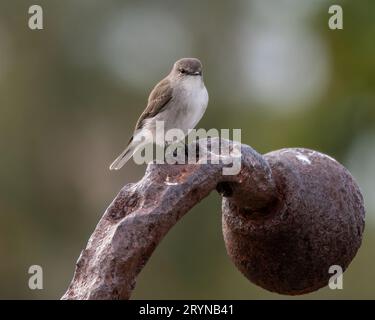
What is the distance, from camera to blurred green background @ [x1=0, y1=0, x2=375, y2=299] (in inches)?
254

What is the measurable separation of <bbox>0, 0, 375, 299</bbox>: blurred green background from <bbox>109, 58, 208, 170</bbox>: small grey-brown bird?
0.67 meters

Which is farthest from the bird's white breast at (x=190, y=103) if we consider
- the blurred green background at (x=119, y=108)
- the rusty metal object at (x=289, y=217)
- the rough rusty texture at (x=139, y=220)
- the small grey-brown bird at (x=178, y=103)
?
the rough rusty texture at (x=139, y=220)

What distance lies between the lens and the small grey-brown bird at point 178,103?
16.7 ft

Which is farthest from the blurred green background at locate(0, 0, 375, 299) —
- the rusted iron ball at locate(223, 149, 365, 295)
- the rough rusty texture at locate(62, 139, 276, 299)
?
the rough rusty texture at locate(62, 139, 276, 299)

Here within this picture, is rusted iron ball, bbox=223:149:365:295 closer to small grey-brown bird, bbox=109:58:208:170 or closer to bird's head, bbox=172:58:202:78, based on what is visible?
small grey-brown bird, bbox=109:58:208:170

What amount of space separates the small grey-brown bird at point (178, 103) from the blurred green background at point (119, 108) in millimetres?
669

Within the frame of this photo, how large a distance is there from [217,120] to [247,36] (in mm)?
775

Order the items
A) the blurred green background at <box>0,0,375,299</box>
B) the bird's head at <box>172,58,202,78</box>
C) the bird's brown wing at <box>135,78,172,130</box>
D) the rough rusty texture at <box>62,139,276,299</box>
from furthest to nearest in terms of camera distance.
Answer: the blurred green background at <box>0,0,375,299</box> < the bird's brown wing at <box>135,78,172,130</box> < the bird's head at <box>172,58,202,78</box> < the rough rusty texture at <box>62,139,276,299</box>

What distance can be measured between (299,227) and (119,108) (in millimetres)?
6757

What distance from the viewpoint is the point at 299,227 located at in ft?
7.93

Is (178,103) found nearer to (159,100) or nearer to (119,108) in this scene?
(159,100)

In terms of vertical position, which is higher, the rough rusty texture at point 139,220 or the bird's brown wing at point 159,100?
the bird's brown wing at point 159,100

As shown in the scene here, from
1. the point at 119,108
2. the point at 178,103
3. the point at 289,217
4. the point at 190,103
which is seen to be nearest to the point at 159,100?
the point at 178,103

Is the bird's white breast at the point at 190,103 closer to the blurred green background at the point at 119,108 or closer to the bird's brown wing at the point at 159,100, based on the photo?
the bird's brown wing at the point at 159,100
